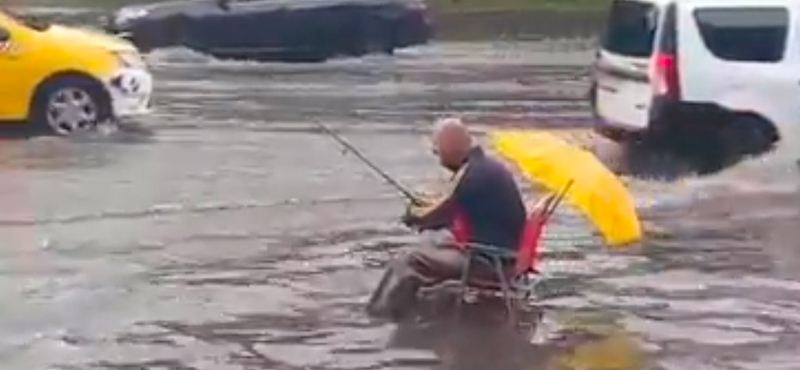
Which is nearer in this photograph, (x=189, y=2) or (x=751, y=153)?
(x=751, y=153)

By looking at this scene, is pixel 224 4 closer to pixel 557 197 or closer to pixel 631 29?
pixel 631 29

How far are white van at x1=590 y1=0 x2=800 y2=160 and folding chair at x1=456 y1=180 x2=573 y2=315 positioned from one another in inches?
261

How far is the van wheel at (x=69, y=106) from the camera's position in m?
21.0

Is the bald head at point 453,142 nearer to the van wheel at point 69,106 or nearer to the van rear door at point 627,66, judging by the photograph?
the van rear door at point 627,66

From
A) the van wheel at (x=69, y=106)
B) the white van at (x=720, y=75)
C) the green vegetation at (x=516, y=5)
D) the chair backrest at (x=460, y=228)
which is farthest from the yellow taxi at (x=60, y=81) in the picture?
the green vegetation at (x=516, y=5)

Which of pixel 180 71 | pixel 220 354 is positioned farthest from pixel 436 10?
pixel 220 354

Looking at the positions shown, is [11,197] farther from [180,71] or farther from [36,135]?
[180,71]

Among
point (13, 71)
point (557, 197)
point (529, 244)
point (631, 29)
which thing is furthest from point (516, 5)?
point (529, 244)

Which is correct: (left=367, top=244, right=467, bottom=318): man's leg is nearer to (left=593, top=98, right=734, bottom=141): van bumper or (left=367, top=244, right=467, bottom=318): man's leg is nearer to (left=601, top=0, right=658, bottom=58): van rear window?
(left=593, top=98, right=734, bottom=141): van bumper

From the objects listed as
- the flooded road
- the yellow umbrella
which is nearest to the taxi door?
the flooded road

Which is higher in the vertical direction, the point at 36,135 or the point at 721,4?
the point at 721,4

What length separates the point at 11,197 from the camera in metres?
16.5

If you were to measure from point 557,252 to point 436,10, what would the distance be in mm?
27801

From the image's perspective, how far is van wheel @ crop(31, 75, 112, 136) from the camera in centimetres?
2102
